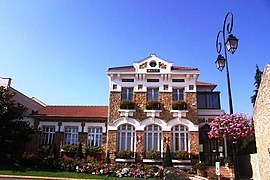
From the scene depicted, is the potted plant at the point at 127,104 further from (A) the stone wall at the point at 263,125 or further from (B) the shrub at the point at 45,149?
(A) the stone wall at the point at 263,125

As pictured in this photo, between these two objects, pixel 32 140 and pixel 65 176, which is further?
pixel 32 140

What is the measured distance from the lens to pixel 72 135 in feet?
71.3

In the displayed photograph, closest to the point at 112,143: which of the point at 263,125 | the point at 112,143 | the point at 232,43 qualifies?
the point at 112,143

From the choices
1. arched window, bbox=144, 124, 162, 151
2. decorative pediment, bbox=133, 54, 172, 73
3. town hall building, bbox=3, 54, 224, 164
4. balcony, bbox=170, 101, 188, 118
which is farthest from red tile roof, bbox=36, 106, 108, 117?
balcony, bbox=170, 101, 188, 118

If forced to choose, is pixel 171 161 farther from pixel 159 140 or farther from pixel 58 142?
pixel 58 142

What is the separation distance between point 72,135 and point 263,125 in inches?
591

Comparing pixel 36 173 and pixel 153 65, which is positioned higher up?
pixel 153 65

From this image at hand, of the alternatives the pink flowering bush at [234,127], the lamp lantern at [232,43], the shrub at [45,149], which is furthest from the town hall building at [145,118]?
the lamp lantern at [232,43]

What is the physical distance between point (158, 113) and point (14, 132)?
10.9 m

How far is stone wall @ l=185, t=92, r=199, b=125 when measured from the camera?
21.0 metres

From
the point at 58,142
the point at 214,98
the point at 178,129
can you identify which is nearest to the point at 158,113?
the point at 178,129

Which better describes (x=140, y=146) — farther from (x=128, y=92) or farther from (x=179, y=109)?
(x=128, y=92)

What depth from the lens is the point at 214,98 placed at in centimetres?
2242

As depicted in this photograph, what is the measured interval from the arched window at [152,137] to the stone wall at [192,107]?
2.71m
